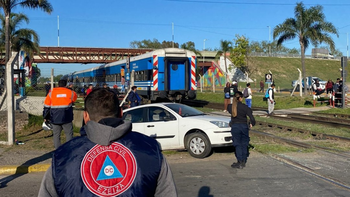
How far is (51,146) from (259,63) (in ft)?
223

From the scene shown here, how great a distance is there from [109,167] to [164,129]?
761 centimetres

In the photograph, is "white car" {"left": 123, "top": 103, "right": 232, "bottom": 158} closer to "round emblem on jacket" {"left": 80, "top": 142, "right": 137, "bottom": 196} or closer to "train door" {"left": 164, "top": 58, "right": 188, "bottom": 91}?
"round emblem on jacket" {"left": 80, "top": 142, "right": 137, "bottom": 196}

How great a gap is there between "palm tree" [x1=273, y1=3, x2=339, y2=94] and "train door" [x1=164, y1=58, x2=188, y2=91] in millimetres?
13789

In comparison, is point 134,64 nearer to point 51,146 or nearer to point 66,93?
point 51,146

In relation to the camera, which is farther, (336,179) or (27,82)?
(27,82)

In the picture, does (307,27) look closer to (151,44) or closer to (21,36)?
(21,36)

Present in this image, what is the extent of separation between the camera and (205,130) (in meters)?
9.34

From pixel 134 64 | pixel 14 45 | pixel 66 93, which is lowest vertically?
pixel 66 93

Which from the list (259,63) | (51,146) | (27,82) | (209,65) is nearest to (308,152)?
(51,146)

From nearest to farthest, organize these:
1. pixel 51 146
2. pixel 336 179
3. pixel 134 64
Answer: pixel 336 179 < pixel 51 146 < pixel 134 64

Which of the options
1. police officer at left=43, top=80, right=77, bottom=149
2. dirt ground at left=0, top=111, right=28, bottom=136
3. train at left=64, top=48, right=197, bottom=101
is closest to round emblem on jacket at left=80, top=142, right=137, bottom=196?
police officer at left=43, top=80, right=77, bottom=149

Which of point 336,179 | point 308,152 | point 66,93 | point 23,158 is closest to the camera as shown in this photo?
point 336,179

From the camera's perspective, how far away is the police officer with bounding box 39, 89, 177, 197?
222 centimetres

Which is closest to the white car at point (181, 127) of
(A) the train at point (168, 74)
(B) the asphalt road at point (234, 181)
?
(B) the asphalt road at point (234, 181)
